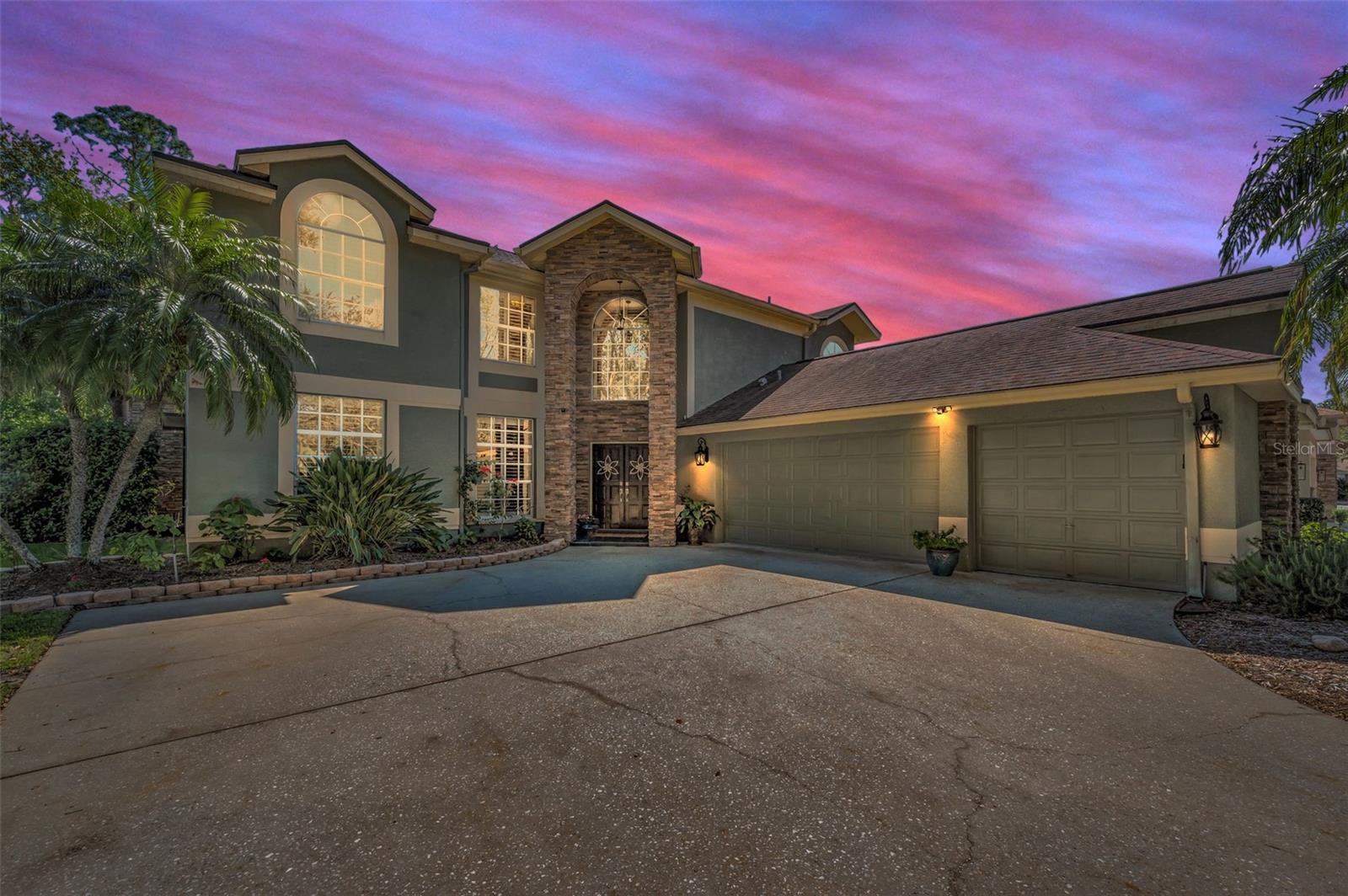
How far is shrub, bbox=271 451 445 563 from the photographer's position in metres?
9.14

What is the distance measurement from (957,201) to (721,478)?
7.82m

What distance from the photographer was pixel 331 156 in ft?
34.9

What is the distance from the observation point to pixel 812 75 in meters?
7.68

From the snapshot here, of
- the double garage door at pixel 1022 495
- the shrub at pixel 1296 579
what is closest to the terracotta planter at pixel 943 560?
the double garage door at pixel 1022 495

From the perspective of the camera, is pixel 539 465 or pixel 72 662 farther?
pixel 539 465

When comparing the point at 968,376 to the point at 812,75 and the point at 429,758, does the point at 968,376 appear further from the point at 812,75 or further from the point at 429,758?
the point at 429,758

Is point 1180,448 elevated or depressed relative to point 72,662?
elevated

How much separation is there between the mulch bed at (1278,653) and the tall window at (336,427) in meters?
12.7

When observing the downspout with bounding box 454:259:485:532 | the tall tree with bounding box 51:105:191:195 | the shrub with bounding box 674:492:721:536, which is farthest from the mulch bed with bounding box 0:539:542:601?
the tall tree with bounding box 51:105:191:195

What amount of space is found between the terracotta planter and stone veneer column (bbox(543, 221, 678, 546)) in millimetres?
5873

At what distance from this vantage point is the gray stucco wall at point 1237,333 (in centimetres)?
934

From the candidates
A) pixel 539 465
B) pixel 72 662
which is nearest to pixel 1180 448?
pixel 539 465

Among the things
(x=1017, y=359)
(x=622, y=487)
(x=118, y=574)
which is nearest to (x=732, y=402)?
(x=622, y=487)

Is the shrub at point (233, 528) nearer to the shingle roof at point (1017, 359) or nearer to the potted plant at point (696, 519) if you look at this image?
the potted plant at point (696, 519)
